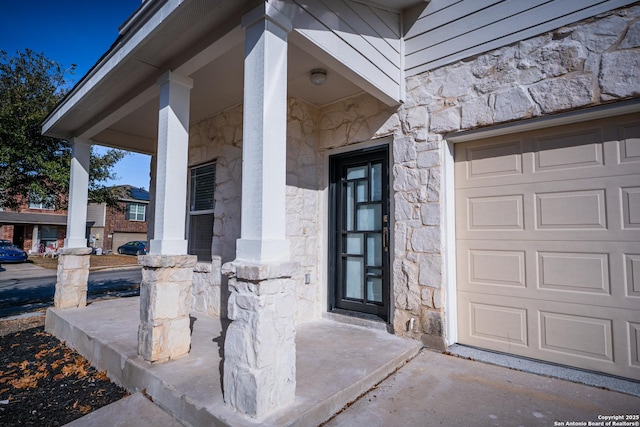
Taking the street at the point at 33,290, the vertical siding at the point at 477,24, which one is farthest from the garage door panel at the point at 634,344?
the street at the point at 33,290

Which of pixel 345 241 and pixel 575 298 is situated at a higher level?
pixel 345 241

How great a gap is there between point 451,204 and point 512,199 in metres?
0.53


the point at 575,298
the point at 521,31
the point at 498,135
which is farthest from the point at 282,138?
the point at 575,298

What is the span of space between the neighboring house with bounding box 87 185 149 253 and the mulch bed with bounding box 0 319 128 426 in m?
22.7

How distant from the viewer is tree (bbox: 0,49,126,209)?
15.5ft

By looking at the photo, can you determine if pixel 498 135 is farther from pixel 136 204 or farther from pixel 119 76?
pixel 136 204

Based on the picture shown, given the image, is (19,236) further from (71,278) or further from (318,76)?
(318,76)

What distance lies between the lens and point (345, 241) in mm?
3984

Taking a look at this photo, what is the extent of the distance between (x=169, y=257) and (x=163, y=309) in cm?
42

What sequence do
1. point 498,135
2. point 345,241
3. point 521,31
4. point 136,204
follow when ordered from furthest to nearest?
point 136,204, point 345,241, point 498,135, point 521,31

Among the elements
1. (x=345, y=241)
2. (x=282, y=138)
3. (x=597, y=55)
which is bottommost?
(x=345, y=241)

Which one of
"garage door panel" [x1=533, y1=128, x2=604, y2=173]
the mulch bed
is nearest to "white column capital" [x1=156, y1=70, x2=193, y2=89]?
the mulch bed

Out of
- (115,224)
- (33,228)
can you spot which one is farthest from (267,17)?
(33,228)

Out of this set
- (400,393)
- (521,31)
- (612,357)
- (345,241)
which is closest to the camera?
(400,393)
